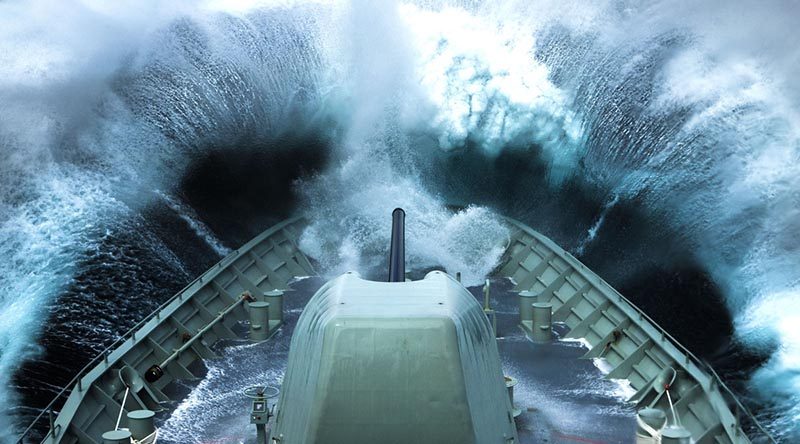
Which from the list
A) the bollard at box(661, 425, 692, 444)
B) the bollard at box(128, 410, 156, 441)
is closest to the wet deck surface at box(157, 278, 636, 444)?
the bollard at box(128, 410, 156, 441)

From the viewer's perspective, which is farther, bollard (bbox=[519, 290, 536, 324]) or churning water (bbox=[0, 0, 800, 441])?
churning water (bbox=[0, 0, 800, 441])

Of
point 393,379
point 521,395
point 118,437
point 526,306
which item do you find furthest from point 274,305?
point 393,379

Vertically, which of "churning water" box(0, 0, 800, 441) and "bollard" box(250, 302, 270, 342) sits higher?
"churning water" box(0, 0, 800, 441)

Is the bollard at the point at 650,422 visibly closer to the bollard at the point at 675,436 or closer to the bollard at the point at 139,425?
the bollard at the point at 675,436

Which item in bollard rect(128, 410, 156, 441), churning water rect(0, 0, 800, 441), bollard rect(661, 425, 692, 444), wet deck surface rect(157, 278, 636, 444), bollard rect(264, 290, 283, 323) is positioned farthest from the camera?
churning water rect(0, 0, 800, 441)

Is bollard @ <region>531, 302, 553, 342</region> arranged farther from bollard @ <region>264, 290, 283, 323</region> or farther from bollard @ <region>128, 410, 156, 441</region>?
bollard @ <region>128, 410, 156, 441</region>

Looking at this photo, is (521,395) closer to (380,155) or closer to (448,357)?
(448,357)

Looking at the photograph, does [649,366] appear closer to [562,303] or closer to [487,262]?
[562,303]

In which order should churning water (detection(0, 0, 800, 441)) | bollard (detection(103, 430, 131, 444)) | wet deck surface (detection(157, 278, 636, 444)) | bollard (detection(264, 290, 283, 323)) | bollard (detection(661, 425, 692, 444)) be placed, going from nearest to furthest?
bollard (detection(103, 430, 131, 444)) → bollard (detection(661, 425, 692, 444)) → wet deck surface (detection(157, 278, 636, 444)) → bollard (detection(264, 290, 283, 323)) → churning water (detection(0, 0, 800, 441))

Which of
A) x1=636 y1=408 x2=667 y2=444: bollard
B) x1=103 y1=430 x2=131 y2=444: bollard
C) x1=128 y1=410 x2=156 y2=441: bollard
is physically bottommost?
x1=103 y1=430 x2=131 y2=444: bollard
